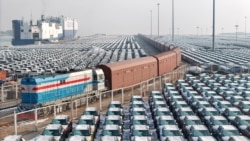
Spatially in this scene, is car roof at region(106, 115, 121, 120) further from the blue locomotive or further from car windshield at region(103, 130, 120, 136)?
the blue locomotive

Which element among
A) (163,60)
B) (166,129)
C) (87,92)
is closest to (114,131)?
(166,129)

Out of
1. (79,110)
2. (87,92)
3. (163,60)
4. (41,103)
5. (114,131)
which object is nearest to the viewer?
(114,131)

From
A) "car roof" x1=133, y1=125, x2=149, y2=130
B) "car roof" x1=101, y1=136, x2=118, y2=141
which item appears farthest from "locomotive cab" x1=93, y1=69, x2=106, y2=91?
"car roof" x1=101, y1=136, x2=118, y2=141

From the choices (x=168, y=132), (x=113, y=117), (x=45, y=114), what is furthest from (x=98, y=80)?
(x=168, y=132)

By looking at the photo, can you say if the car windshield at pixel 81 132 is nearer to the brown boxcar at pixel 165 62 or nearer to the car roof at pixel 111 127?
the car roof at pixel 111 127

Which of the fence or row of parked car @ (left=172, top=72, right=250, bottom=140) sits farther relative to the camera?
the fence

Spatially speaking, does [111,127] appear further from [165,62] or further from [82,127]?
[165,62]

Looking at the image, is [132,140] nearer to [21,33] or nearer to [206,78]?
[206,78]
